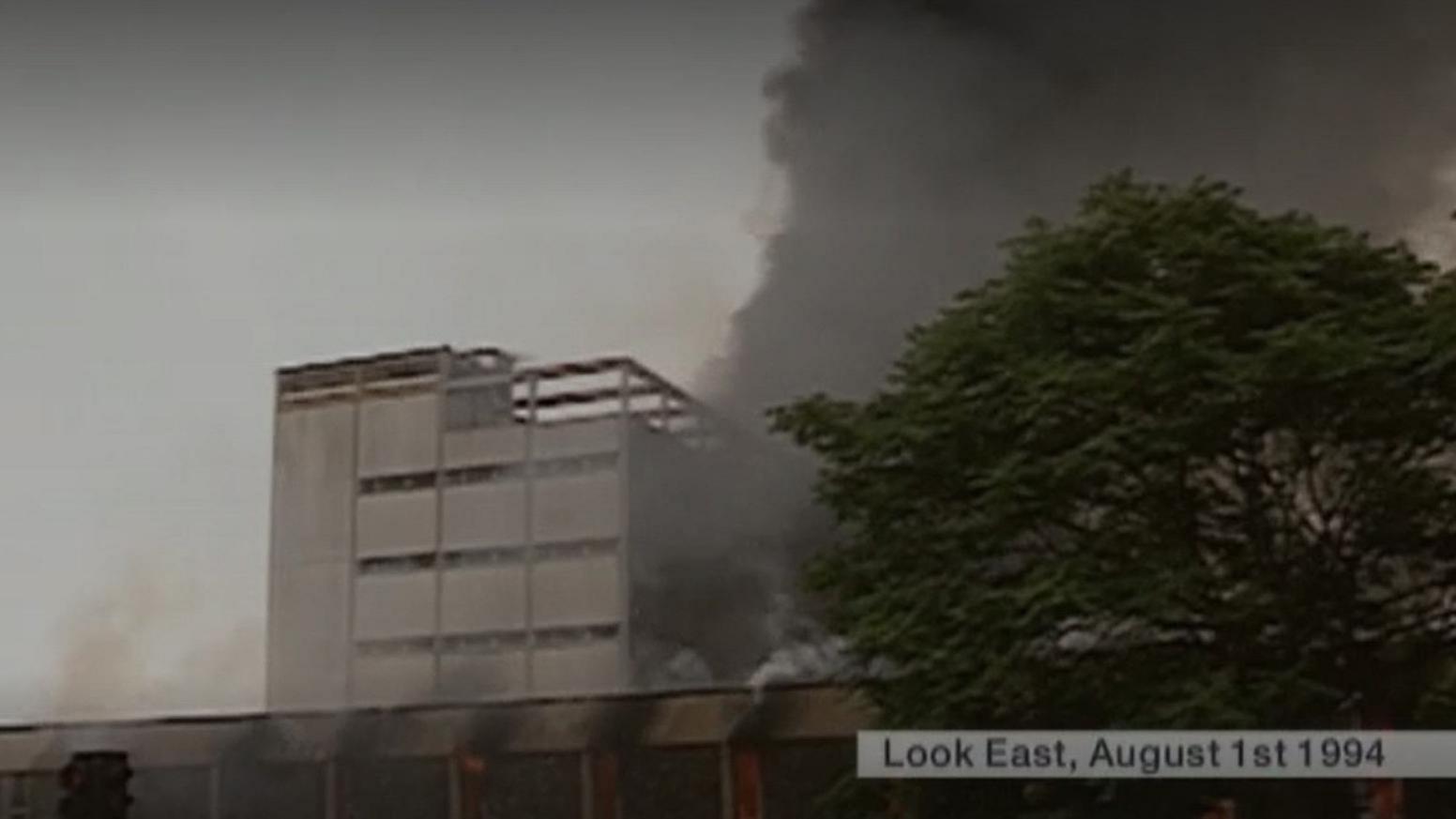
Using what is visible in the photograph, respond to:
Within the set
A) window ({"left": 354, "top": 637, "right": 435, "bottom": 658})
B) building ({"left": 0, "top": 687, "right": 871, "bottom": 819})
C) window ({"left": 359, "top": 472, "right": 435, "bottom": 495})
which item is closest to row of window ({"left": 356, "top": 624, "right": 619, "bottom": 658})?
window ({"left": 354, "top": 637, "right": 435, "bottom": 658})

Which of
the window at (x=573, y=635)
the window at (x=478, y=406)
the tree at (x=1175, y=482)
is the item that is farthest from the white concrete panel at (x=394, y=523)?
the tree at (x=1175, y=482)

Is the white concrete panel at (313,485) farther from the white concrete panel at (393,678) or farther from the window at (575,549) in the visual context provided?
the window at (575,549)

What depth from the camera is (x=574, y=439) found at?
16.9 ft

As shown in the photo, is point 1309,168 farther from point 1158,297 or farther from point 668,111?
point 668,111

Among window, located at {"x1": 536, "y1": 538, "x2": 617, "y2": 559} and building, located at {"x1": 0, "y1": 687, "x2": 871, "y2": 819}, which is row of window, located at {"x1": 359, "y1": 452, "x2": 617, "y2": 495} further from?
building, located at {"x1": 0, "y1": 687, "x2": 871, "y2": 819}

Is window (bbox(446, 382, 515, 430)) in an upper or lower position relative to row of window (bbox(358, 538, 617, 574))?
upper

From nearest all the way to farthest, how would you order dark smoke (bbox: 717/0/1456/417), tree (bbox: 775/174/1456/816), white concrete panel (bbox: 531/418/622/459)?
tree (bbox: 775/174/1456/816)
dark smoke (bbox: 717/0/1456/417)
white concrete panel (bbox: 531/418/622/459)

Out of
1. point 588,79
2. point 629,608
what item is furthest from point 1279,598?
point 588,79

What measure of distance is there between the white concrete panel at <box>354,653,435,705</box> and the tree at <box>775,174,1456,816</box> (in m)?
0.94

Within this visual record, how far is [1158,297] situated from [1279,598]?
64 cm

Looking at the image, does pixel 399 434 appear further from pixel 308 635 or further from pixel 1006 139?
pixel 1006 139

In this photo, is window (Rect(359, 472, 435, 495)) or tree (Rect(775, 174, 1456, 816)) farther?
window (Rect(359, 472, 435, 495))

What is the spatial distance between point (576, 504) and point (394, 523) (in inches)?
15.2

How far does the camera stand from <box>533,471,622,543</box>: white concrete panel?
5098 mm
